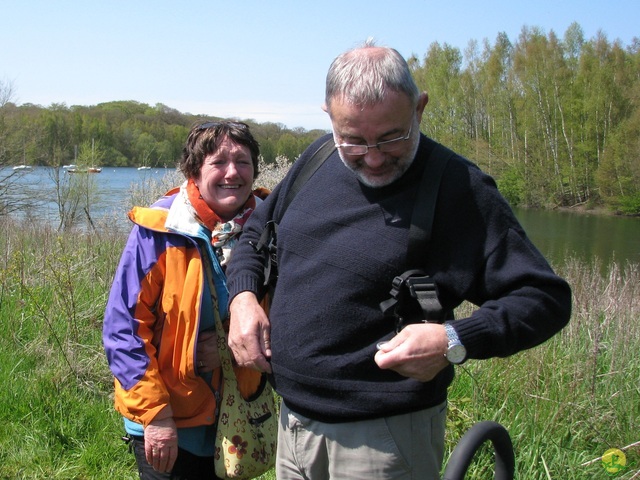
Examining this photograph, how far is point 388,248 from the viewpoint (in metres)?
1.80

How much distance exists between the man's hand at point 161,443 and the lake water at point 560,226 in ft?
45.5

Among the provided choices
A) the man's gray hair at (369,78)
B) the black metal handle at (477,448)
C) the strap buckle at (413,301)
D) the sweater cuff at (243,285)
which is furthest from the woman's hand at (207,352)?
the black metal handle at (477,448)

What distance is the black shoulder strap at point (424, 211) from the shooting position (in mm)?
1762

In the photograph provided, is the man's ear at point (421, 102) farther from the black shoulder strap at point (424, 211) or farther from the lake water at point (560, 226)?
the lake water at point (560, 226)

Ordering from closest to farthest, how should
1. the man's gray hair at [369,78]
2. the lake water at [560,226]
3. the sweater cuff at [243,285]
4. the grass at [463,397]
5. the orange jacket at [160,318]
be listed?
1. the man's gray hair at [369,78]
2. the sweater cuff at [243,285]
3. the orange jacket at [160,318]
4. the grass at [463,397]
5. the lake water at [560,226]

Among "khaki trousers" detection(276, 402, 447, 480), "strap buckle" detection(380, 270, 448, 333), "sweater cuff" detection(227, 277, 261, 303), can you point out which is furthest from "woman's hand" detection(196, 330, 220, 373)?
"strap buckle" detection(380, 270, 448, 333)

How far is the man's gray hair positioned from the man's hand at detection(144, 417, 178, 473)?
1245 millimetres

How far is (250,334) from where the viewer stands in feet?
6.49

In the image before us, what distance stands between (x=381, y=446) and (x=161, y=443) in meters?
0.88

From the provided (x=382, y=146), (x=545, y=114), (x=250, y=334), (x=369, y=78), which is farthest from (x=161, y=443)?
(x=545, y=114)

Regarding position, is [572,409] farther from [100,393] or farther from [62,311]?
[62,311]

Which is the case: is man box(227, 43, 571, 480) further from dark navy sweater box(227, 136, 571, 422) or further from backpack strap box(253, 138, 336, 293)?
backpack strap box(253, 138, 336, 293)

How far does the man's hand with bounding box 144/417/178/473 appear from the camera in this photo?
230 cm

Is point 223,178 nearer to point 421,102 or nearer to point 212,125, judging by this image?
point 212,125
